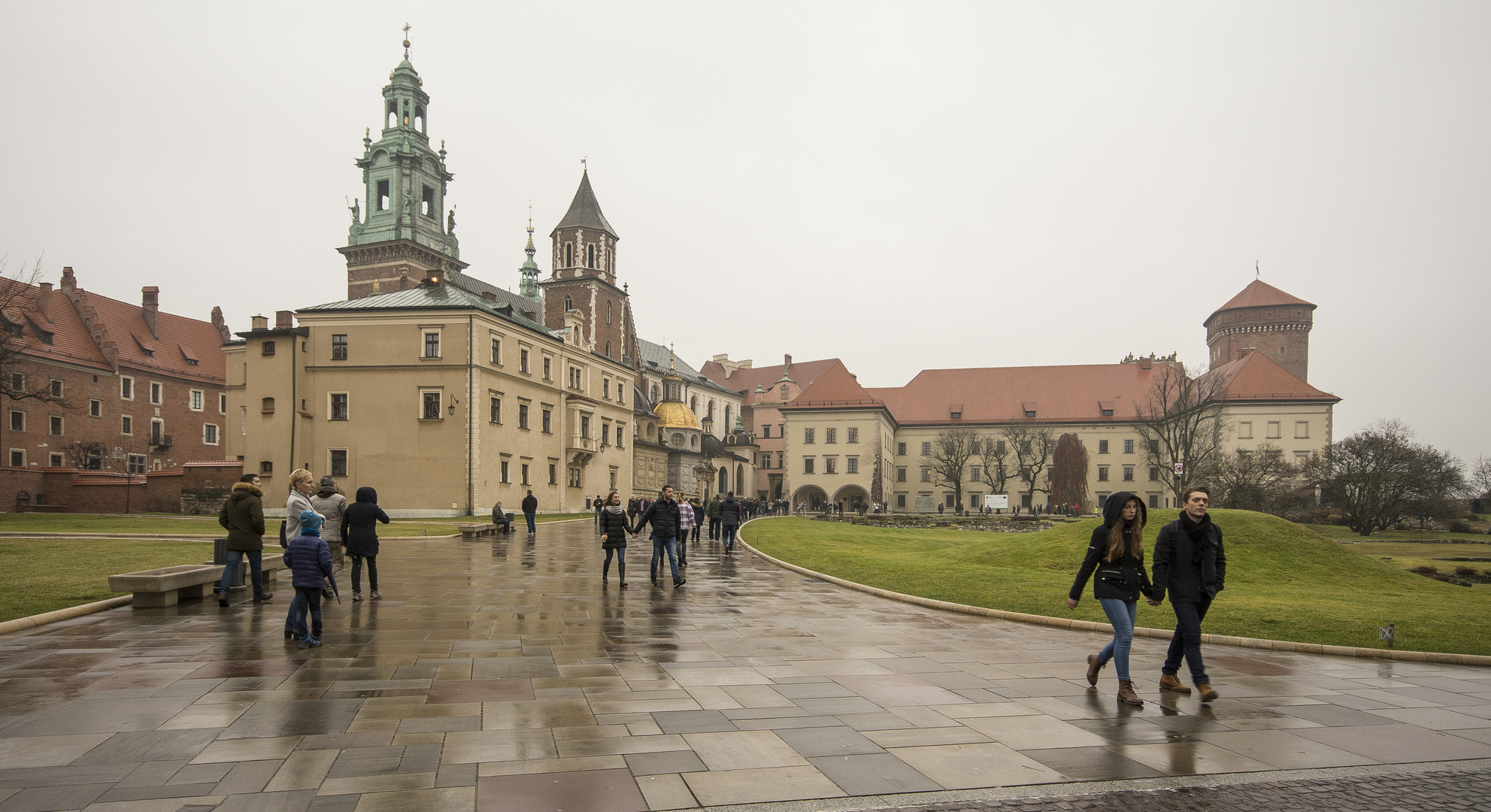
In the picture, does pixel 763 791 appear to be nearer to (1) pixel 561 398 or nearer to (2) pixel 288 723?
(2) pixel 288 723

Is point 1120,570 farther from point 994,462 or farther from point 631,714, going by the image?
point 994,462

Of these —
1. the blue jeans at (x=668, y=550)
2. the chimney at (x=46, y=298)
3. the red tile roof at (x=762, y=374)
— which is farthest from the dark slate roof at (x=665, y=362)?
the blue jeans at (x=668, y=550)

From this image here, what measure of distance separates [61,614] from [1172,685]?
13206mm

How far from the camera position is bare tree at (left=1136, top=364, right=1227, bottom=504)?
Result: 6169 cm

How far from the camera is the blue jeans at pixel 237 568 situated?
1245 cm

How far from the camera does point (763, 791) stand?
4.96 m

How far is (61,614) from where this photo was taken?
1093 cm

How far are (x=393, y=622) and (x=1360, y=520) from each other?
5252cm

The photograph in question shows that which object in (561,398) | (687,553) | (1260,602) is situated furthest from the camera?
(561,398)

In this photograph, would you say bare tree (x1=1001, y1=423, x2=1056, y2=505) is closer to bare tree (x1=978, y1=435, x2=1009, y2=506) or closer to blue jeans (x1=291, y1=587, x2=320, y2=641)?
bare tree (x1=978, y1=435, x2=1009, y2=506)

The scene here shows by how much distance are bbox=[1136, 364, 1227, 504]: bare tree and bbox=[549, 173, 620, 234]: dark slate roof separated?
49.7 meters

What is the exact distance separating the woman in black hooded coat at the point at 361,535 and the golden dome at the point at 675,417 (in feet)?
225

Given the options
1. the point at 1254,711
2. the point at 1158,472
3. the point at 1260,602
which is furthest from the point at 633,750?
the point at 1158,472

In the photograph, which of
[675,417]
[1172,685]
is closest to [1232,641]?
[1172,685]
